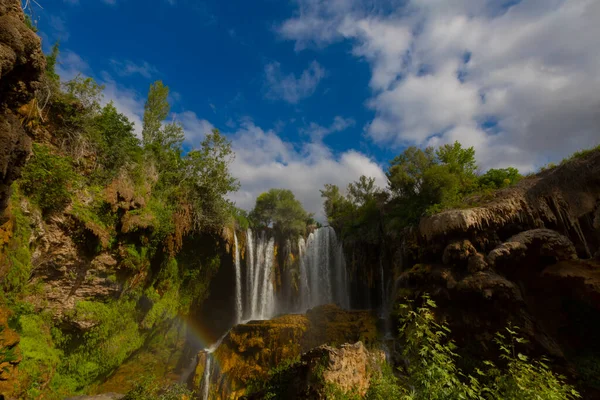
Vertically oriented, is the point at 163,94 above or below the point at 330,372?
above

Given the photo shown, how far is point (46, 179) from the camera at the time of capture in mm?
10586

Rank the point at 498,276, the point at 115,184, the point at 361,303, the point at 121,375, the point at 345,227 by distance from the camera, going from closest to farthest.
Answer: the point at 498,276 < the point at 115,184 < the point at 121,375 < the point at 361,303 < the point at 345,227

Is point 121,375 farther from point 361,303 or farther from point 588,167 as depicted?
point 588,167

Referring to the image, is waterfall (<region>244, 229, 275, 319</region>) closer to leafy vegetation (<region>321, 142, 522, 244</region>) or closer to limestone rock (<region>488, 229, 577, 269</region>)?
leafy vegetation (<region>321, 142, 522, 244</region>)

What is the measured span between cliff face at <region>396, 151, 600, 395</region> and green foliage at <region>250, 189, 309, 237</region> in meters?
16.8

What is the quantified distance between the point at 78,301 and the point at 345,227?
21.2 meters

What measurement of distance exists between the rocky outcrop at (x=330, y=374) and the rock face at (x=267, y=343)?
4273mm

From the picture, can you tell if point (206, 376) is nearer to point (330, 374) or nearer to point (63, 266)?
point (63, 266)

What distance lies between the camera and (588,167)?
14.3 metres

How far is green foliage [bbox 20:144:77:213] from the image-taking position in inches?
403

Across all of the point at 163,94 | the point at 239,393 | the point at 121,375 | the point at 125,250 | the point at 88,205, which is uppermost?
the point at 163,94

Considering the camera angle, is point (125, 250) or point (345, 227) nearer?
point (125, 250)

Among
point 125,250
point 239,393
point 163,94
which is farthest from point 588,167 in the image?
point 163,94

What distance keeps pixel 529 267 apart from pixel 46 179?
2089 centimetres
